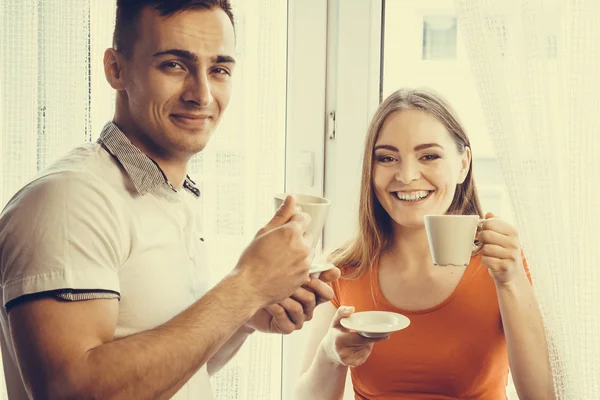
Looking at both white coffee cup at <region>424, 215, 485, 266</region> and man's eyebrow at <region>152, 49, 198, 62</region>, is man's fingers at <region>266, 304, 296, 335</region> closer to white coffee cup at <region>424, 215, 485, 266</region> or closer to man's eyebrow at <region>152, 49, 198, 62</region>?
white coffee cup at <region>424, 215, 485, 266</region>

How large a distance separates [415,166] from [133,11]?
2.65 ft

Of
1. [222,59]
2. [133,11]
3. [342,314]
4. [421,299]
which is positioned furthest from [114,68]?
[421,299]

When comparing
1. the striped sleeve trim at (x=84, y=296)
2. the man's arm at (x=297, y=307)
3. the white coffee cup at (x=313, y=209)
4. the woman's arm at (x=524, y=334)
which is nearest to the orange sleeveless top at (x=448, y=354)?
the woman's arm at (x=524, y=334)

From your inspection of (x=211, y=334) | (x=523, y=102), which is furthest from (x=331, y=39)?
(x=211, y=334)

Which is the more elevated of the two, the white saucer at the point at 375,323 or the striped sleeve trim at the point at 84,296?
the striped sleeve trim at the point at 84,296

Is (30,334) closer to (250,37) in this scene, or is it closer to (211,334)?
(211,334)

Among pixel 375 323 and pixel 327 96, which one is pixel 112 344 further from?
pixel 327 96

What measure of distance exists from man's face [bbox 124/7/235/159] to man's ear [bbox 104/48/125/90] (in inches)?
0.8

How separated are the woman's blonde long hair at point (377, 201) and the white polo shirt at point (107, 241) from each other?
0.57m

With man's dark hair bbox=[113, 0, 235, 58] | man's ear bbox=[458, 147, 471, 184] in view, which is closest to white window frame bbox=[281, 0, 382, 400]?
man's ear bbox=[458, 147, 471, 184]

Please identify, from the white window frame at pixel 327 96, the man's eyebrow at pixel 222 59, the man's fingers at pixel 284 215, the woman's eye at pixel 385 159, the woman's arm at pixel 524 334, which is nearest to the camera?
the man's fingers at pixel 284 215

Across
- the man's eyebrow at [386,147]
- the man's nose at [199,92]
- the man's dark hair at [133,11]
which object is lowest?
the man's eyebrow at [386,147]

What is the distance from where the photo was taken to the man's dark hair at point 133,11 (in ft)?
4.00

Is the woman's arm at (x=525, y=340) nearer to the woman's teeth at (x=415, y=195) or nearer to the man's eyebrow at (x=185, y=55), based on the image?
the woman's teeth at (x=415, y=195)
